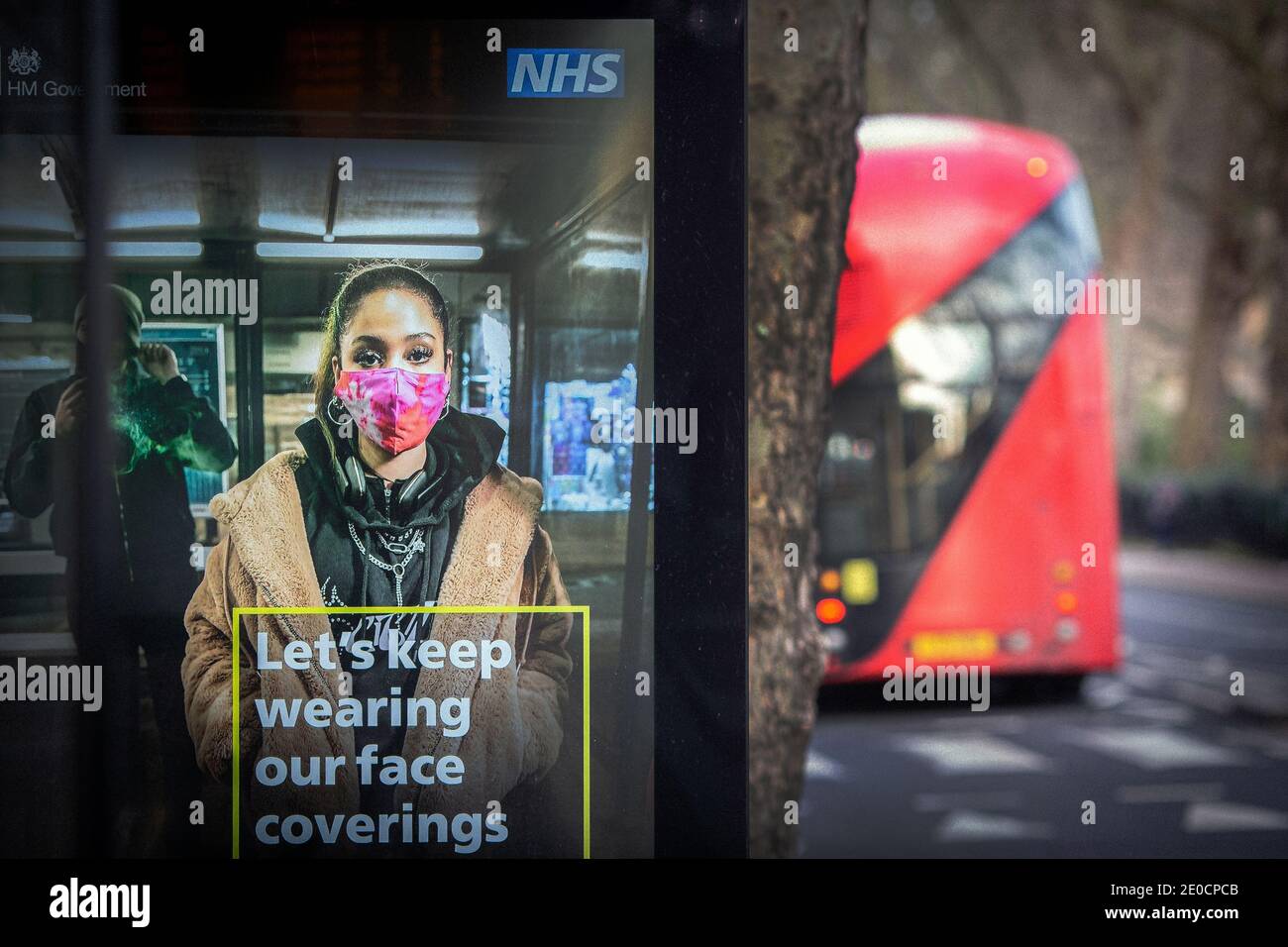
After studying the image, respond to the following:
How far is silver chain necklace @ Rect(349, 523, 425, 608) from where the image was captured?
8.20 feet

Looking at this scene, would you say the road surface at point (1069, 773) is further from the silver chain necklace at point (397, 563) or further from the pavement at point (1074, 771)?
the silver chain necklace at point (397, 563)

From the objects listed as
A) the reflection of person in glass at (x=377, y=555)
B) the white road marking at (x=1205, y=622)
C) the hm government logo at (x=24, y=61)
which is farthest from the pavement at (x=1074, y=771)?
the hm government logo at (x=24, y=61)

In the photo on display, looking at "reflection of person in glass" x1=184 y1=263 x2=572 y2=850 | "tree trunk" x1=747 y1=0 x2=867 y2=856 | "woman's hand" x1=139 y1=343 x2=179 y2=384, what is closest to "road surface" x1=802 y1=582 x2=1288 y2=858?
"tree trunk" x1=747 y1=0 x2=867 y2=856

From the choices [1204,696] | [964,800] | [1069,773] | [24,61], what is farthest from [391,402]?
[1204,696]

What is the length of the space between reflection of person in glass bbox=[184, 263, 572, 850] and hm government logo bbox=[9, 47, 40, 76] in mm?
701

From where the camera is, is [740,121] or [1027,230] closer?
[740,121]

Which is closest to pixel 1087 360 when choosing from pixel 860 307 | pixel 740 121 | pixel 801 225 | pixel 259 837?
pixel 860 307

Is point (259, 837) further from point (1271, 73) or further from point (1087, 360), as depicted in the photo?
point (1271, 73)

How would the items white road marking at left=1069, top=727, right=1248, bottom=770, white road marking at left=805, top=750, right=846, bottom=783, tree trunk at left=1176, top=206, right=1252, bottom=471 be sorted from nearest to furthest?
white road marking at left=805, top=750, right=846, bottom=783 < white road marking at left=1069, top=727, right=1248, bottom=770 < tree trunk at left=1176, top=206, right=1252, bottom=471

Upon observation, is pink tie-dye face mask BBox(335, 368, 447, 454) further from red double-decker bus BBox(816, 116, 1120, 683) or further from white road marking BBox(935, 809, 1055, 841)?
red double-decker bus BBox(816, 116, 1120, 683)

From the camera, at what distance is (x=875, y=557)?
8266 millimetres

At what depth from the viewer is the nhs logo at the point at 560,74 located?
2.47m

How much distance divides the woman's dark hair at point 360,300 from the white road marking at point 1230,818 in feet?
16.2
